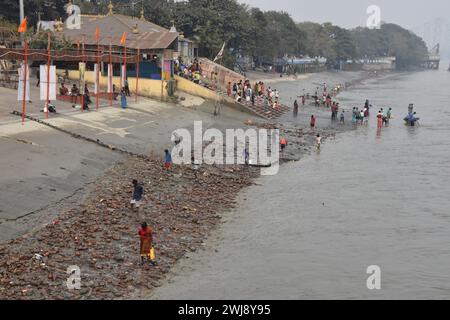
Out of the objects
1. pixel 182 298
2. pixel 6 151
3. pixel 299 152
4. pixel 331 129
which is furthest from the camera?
pixel 331 129

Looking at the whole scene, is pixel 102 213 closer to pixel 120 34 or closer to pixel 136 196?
pixel 136 196

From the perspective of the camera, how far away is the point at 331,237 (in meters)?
20.0

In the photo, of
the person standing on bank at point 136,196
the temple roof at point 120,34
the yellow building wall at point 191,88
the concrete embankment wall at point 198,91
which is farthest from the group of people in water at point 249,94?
the person standing on bank at point 136,196

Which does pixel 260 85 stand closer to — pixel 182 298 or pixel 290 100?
pixel 290 100

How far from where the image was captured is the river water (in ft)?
52.0

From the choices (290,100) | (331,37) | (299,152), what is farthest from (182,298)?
(331,37)

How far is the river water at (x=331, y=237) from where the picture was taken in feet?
52.0

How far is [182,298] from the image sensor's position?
14633 millimetres

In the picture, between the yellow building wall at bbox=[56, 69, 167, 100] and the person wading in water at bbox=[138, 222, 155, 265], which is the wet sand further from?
the yellow building wall at bbox=[56, 69, 167, 100]

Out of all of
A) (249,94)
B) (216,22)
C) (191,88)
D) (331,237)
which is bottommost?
(331,237)

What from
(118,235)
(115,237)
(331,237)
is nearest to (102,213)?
(118,235)
